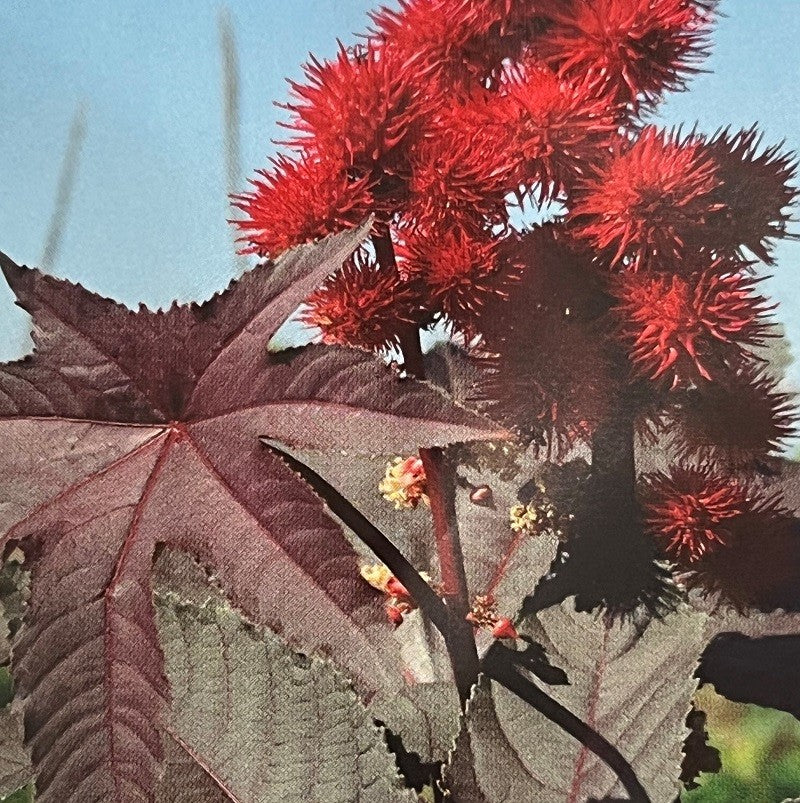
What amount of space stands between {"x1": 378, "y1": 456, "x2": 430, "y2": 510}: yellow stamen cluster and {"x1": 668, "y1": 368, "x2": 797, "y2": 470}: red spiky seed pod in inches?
2.9

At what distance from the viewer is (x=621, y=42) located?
0.87ft

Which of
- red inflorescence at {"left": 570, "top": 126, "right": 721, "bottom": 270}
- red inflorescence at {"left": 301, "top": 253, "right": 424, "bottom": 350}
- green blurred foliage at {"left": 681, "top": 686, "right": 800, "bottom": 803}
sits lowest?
green blurred foliage at {"left": 681, "top": 686, "right": 800, "bottom": 803}

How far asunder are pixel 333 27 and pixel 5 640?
0.22m

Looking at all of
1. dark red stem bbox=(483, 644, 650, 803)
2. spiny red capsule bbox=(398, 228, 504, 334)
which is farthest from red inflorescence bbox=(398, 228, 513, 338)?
dark red stem bbox=(483, 644, 650, 803)

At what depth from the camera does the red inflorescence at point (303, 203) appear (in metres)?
0.26

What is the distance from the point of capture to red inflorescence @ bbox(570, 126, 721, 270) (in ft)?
0.85

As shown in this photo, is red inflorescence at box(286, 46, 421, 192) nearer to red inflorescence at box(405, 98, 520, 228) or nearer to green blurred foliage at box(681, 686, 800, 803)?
red inflorescence at box(405, 98, 520, 228)

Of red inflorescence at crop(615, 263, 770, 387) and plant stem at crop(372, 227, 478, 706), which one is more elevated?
red inflorescence at crop(615, 263, 770, 387)

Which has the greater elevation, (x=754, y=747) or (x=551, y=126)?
(x=551, y=126)

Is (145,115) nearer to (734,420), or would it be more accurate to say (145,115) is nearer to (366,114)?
(366,114)

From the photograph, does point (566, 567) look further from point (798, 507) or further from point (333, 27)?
point (333, 27)

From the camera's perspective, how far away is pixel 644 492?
29 centimetres

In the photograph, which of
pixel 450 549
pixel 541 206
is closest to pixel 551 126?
pixel 541 206

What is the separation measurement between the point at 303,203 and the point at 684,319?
0.35ft
